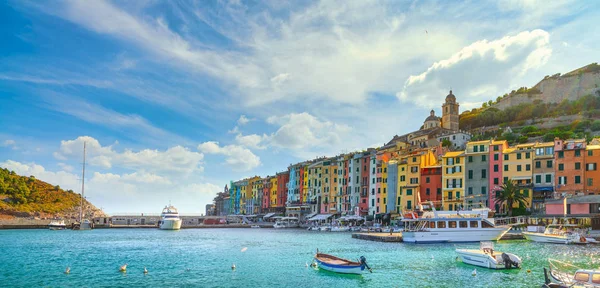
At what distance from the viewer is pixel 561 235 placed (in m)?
52.1

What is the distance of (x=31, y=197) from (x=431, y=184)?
314 feet

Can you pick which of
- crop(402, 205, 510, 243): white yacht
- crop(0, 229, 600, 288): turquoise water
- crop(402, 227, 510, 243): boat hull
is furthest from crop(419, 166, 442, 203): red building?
crop(0, 229, 600, 288): turquoise water

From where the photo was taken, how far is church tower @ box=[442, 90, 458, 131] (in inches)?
5399

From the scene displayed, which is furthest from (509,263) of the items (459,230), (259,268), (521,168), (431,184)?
(431,184)

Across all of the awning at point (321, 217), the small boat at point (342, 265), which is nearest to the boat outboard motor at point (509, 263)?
the small boat at point (342, 265)

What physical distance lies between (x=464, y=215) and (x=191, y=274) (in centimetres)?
3287

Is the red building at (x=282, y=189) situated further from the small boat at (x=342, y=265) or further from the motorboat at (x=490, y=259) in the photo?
the small boat at (x=342, y=265)

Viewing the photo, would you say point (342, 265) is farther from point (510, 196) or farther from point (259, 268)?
point (510, 196)

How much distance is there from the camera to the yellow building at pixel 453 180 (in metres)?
74.4

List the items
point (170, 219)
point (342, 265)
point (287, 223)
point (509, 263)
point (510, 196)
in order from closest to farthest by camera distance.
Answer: point (342, 265), point (509, 263), point (510, 196), point (170, 219), point (287, 223)

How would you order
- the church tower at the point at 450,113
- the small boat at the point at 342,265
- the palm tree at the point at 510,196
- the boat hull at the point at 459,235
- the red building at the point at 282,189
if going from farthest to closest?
the church tower at the point at 450,113
the red building at the point at 282,189
the palm tree at the point at 510,196
the boat hull at the point at 459,235
the small boat at the point at 342,265

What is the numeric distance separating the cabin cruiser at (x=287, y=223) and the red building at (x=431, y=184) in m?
32.1

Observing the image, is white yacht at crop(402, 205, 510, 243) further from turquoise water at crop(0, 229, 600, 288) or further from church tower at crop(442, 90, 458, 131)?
church tower at crop(442, 90, 458, 131)

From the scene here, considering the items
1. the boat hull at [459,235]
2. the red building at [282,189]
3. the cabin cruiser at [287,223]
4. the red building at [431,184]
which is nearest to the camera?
the boat hull at [459,235]
